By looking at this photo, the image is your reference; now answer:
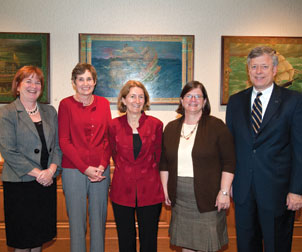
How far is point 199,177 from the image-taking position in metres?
1.87

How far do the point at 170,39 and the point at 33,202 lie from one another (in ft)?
7.28

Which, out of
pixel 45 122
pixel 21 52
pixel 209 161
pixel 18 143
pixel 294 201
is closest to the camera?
pixel 294 201

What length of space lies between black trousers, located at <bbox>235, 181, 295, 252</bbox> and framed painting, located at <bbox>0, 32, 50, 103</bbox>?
2482 mm

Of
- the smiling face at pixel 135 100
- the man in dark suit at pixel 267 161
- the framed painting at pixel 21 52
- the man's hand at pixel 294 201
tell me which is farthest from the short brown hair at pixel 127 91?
the framed painting at pixel 21 52

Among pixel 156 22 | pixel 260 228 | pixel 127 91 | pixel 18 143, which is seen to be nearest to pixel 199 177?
pixel 260 228

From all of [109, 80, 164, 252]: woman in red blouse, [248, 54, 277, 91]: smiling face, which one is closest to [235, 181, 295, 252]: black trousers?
[109, 80, 164, 252]: woman in red blouse

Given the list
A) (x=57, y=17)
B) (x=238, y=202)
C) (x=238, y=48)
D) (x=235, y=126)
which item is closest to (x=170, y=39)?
(x=238, y=48)

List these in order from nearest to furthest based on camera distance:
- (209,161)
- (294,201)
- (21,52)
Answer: (294,201)
(209,161)
(21,52)

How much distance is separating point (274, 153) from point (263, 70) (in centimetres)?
58

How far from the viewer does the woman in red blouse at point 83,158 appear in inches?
79.9

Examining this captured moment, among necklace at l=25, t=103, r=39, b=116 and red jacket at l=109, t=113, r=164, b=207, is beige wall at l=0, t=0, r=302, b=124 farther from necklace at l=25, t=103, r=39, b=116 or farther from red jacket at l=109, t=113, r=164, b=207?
red jacket at l=109, t=113, r=164, b=207

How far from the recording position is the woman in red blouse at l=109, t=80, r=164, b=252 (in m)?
1.96

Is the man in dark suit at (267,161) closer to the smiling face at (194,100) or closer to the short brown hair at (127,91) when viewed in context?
the smiling face at (194,100)

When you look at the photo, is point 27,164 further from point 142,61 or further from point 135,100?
point 142,61
